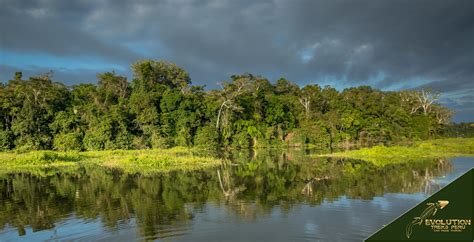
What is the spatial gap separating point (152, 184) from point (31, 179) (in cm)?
813

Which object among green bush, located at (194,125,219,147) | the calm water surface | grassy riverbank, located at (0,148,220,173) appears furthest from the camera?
green bush, located at (194,125,219,147)

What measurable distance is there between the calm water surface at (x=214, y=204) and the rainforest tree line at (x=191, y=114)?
21422 mm

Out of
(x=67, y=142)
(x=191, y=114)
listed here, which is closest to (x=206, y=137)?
(x=191, y=114)

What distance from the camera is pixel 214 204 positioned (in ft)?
43.8

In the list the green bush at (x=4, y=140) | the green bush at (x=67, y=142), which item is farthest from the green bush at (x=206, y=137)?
the green bush at (x=4, y=140)

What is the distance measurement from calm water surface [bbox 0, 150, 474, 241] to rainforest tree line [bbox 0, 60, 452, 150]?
2142 cm

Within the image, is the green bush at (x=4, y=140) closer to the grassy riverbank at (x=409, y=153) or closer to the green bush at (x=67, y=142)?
the green bush at (x=67, y=142)

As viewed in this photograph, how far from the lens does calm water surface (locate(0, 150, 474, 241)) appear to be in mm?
9828

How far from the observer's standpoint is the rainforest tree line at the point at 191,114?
4250cm

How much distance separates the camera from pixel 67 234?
998 cm

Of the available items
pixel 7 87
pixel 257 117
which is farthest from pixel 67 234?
pixel 257 117

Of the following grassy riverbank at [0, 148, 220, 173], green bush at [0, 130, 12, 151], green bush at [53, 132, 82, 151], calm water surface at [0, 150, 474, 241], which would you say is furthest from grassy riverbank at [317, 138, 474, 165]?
green bush at [0, 130, 12, 151]

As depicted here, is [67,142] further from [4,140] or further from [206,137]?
[206,137]

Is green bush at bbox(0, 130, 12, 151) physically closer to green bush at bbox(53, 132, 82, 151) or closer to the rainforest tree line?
the rainforest tree line
